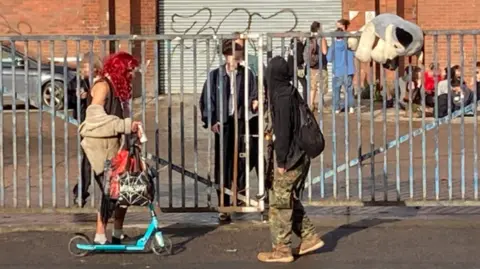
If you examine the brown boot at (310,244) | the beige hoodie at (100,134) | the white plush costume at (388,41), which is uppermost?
the white plush costume at (388,41)

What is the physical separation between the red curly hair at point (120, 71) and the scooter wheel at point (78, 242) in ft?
3.89

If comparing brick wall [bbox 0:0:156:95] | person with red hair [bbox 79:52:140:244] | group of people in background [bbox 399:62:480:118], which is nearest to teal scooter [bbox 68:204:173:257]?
person with red hair [bbox 79:52:140:244]

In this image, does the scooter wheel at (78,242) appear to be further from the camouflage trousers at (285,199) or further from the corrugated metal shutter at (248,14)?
the corrugated metal shutter at (248,14)

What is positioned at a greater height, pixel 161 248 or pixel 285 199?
pixel 285 199

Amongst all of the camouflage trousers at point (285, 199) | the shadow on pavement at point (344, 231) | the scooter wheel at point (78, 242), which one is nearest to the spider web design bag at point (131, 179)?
the scooter wheel at point (78, 242)

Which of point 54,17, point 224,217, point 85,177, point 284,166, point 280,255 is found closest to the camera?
point 284,166

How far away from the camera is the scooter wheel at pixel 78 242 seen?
808 centimetres

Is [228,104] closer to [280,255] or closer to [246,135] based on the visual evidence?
[246,135]

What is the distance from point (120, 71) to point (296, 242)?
2188 millimetres

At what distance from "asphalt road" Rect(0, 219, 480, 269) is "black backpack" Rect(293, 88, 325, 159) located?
3.09 ft

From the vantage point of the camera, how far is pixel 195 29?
2405cm

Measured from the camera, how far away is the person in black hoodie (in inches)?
304

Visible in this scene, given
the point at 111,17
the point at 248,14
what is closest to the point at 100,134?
the point at 111,17

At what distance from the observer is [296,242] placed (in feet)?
28.6
